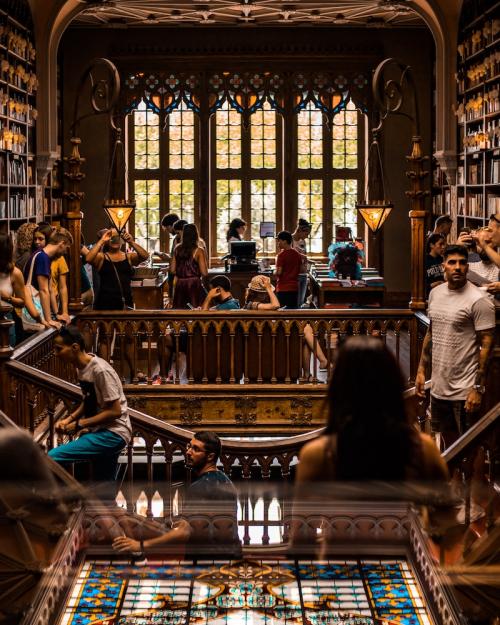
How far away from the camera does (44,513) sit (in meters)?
2.83

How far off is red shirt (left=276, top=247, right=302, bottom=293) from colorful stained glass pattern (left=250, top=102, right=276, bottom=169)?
22.2ft

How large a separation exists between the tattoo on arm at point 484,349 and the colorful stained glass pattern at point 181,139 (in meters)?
11.7

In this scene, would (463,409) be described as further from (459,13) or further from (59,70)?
(59,70)

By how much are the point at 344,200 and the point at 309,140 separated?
1063 millimetres

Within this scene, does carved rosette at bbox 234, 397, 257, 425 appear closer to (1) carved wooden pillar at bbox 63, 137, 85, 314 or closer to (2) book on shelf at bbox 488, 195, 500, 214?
(1) carved wooden pillar at bbox 63, 137, 85, 314

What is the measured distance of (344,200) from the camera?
1725 centimetres

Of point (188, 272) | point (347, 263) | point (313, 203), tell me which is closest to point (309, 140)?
point (313, 203)

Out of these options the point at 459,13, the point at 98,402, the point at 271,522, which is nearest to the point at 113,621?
the point at 271,522

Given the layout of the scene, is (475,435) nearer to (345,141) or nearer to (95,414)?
(95,414)

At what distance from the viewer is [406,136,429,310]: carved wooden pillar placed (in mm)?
8695

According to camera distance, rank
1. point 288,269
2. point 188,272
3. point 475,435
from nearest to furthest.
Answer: point 475,435, point 188,272, point 288,269

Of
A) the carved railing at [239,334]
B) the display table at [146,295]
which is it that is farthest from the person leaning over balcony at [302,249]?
the carved railing at [239,334]

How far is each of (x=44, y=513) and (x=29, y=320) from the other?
5.10 meters

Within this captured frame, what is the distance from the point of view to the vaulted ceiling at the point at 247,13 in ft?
45.5
